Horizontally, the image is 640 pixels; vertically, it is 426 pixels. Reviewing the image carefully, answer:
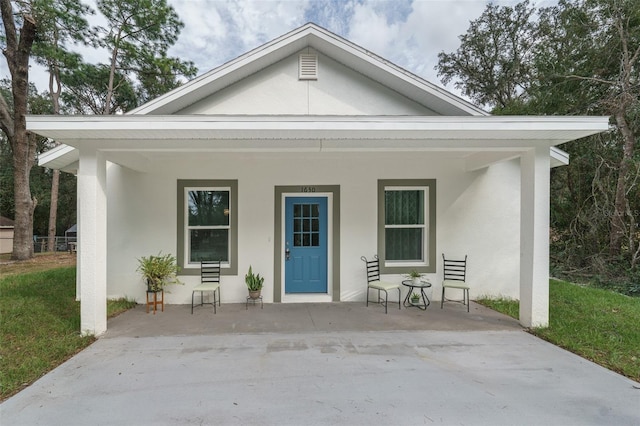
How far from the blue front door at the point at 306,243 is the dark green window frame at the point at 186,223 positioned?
0.99 m

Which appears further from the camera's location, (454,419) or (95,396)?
(95,396)

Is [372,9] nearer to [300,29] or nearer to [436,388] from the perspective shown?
[300,29]

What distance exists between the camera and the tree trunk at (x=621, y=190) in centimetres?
823

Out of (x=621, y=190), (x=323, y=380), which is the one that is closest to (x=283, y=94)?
(x=323, y=380)

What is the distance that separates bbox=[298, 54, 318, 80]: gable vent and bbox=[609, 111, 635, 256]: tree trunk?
27.4 feet

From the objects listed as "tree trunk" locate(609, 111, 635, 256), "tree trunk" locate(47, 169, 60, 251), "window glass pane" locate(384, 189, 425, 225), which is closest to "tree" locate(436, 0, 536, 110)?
"tree trunk" locate(609, 111, 635, 256)

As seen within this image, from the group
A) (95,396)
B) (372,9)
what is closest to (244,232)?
(95,396)

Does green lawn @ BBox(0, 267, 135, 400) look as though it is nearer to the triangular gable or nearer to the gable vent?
the triangular gable

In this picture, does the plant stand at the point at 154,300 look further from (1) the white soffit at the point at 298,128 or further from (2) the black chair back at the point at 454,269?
(2) the black chair back at the point at 454,269

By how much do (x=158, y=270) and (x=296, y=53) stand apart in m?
4.69

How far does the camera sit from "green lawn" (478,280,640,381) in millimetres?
3648

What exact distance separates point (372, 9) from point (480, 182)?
5.59 meters

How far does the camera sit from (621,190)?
27.4 feet

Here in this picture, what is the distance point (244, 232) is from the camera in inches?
237
